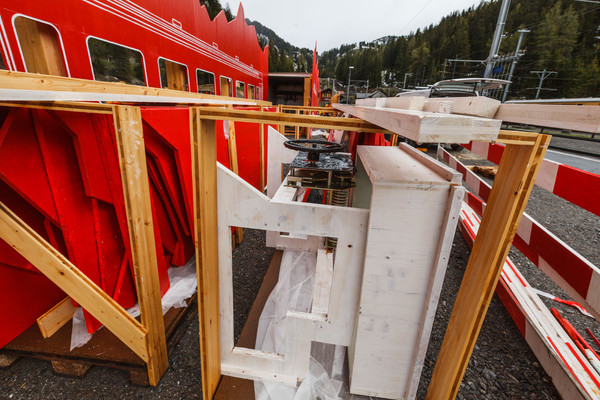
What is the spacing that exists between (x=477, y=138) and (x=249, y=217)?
1.05m

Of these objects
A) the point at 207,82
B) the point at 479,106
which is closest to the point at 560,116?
the point at 479,106

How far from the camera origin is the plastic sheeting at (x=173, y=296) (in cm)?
202

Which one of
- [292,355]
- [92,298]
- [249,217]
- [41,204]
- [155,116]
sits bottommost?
[292,355]

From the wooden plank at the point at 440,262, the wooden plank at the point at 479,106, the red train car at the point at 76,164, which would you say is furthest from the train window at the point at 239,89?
the wooden plank at the point at 440,262

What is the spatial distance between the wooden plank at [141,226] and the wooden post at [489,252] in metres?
1.81

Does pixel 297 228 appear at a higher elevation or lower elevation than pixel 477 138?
lower

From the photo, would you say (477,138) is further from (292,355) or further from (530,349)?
(530,349)

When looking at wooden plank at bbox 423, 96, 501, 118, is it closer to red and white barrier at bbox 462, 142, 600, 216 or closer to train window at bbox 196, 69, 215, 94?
red and white barrier at bbox 462, 142, 600, 216

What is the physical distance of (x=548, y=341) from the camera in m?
2.05

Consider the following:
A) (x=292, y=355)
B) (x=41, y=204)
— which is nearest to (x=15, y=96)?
(x=41, y=204)

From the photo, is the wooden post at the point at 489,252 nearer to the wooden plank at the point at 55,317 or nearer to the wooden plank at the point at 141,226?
the wooden plank at the point at 141,226

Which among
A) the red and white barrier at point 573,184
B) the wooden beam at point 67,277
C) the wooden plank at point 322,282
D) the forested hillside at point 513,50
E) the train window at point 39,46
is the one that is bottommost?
the wooden plank at point 322,282

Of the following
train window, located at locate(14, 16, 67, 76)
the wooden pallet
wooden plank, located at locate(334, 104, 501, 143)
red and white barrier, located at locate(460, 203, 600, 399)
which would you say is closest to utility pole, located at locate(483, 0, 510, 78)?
red and white barrier, located at locate(460, 203, 600, 399)

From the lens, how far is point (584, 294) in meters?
1.47
